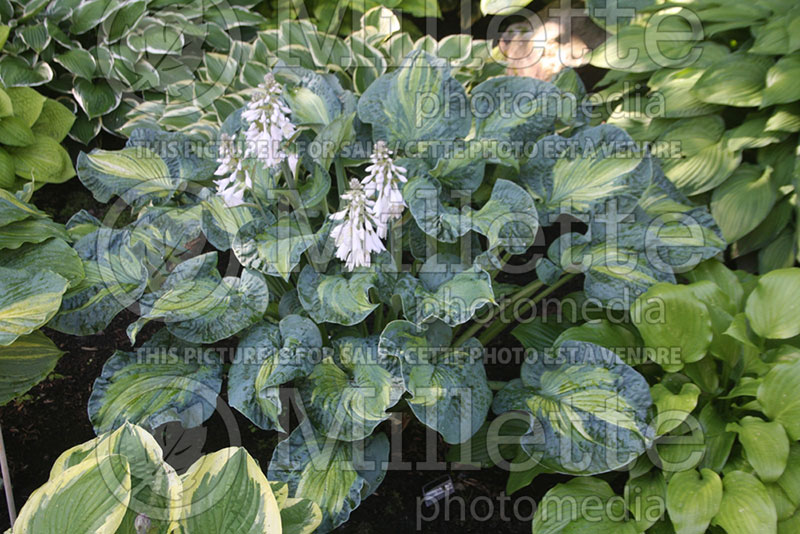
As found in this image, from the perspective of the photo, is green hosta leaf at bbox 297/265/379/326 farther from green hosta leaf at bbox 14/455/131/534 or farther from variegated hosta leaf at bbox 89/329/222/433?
green hosta leaf at bbox 14/455/131/534

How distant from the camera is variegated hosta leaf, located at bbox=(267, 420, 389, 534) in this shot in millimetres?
1674

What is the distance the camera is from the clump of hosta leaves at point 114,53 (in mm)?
3020

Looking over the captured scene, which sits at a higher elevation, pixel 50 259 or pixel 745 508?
pixel 50 259

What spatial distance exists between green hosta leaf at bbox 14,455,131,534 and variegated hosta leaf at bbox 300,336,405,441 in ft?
2.03

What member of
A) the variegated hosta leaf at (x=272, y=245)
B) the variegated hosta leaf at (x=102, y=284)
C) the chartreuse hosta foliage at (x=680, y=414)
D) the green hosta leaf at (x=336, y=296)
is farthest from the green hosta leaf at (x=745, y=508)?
the variegated hosta leaf at (x=102, y=284)

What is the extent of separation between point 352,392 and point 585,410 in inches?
24.1

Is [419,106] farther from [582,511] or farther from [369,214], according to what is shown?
[582,511]

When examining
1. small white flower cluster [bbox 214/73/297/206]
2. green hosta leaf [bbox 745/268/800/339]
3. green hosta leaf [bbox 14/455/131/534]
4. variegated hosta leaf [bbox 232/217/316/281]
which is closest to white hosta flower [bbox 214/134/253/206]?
small white flower cluster [bbox 214/73/297/206]

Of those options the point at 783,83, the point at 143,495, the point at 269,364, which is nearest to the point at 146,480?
the point at 143,495

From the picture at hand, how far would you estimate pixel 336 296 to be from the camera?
1.78 meters

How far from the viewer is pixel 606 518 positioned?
1.77 meters

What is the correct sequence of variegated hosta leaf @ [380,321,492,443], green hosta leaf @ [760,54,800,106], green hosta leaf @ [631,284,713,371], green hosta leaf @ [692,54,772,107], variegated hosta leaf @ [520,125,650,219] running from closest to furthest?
variegated hosta leaf @ [380,321,492,443]
green hosta leaf @ [631,284,713,371]
variegated hosta leaf @ [520,125,650,219]
green hosta leaf @ [760,54,800,106]
green hosta leaf @ [692,54,772,107]

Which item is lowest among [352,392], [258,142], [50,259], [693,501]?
[693,501]

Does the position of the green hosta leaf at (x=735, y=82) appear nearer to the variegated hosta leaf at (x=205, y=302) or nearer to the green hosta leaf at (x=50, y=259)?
the variegated hosta leaf at (x=205, y=302)
